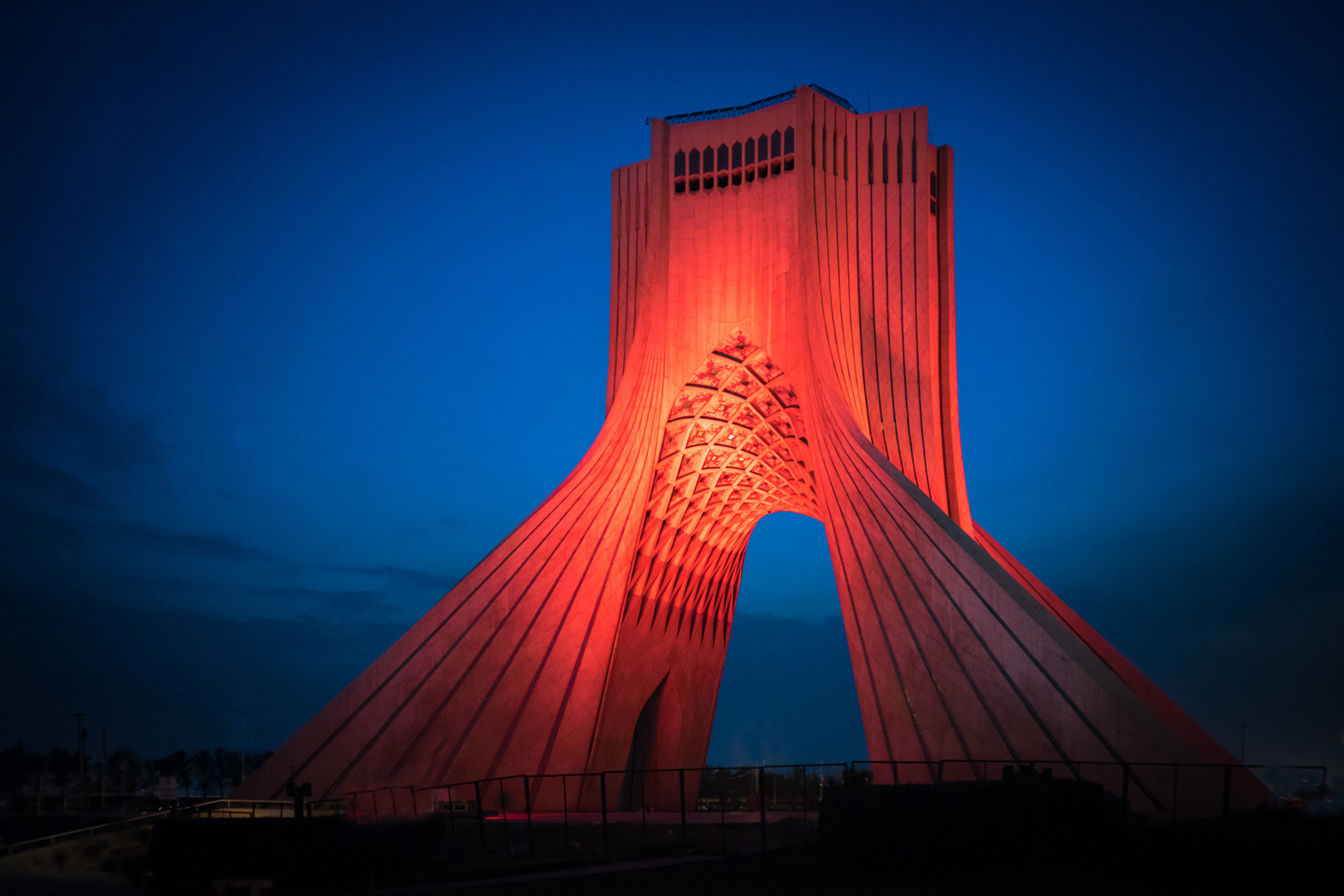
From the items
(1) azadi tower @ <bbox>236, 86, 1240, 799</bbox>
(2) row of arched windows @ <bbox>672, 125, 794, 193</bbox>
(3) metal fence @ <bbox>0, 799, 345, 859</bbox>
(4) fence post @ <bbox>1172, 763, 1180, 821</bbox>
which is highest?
(2) row of arched windows @ <bbox>672, 125, 794, 193</bbox>

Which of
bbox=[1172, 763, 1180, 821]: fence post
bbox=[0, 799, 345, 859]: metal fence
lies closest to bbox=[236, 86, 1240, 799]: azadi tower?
bbox=[1172, 763, 1180, 821]: fence post

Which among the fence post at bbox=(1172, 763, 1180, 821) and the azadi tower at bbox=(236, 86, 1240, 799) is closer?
the fence post at bbox=(1172, 763, 1180, 821)

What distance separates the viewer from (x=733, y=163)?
22.2 m

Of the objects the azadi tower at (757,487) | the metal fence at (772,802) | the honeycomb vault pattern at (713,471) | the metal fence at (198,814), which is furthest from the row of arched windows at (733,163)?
the metal fence at (198,814)

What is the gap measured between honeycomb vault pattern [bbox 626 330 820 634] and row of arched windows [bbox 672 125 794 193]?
146 inches

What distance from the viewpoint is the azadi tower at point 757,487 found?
13.8m

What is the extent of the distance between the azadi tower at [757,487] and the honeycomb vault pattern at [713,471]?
8 cm

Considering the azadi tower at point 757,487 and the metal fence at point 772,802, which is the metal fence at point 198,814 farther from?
the azadi tower at point 757,487

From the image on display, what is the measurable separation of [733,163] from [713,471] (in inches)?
298

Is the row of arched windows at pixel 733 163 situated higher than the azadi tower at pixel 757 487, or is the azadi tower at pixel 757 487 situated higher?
the row of arched windows at pixel 733 163

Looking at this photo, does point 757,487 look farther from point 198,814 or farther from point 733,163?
point 198,814

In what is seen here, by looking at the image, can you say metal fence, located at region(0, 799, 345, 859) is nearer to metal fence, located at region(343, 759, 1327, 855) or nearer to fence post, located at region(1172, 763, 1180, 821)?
metal fence, located at region(343, 759, 1327, 855)

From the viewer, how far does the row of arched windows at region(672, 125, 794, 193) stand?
848 inches

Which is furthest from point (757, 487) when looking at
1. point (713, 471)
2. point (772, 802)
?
point (772, 802)
